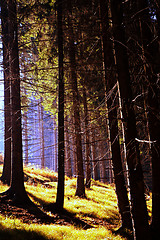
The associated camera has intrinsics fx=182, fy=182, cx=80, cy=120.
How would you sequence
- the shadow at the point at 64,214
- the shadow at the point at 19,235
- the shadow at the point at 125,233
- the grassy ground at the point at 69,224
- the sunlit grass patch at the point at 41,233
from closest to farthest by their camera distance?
the shadow at the point at 19,235 → the sunlit grass patch at the point at 41,233 → the grassy ground at the point at 69,224 → the shadow at the point at 125,233 → the shadow at the point at 64,214

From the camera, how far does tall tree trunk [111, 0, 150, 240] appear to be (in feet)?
12.3

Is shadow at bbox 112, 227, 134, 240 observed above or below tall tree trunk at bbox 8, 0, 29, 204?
below

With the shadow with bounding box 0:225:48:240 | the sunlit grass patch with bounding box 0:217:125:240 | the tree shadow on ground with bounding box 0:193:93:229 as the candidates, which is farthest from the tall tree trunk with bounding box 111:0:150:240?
the tree shadow on ground with bounding box 0:193:93:229

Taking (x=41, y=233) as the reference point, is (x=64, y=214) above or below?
below

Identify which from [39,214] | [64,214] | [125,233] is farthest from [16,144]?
[125,233]

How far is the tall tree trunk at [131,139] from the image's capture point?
12.3ft

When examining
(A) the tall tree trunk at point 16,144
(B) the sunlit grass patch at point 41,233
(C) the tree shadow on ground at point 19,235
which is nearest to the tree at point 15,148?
(A) the tall tree trunk at point 16,144

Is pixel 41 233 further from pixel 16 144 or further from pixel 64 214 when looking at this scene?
pixel 16 144

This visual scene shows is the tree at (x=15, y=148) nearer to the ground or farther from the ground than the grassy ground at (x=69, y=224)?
farther from the ground

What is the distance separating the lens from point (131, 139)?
12.7ft

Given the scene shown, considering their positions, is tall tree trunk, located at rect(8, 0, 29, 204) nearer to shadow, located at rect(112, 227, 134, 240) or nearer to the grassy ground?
the grassy ground

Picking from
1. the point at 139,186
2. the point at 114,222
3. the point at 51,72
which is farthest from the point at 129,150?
the point at 51,72

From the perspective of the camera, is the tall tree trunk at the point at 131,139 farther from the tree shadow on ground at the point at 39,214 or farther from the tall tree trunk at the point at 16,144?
the tall tree trunk at the point at 16,144

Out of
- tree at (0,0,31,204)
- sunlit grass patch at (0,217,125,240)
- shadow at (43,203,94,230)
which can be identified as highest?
tree at (0,0,31,204)
